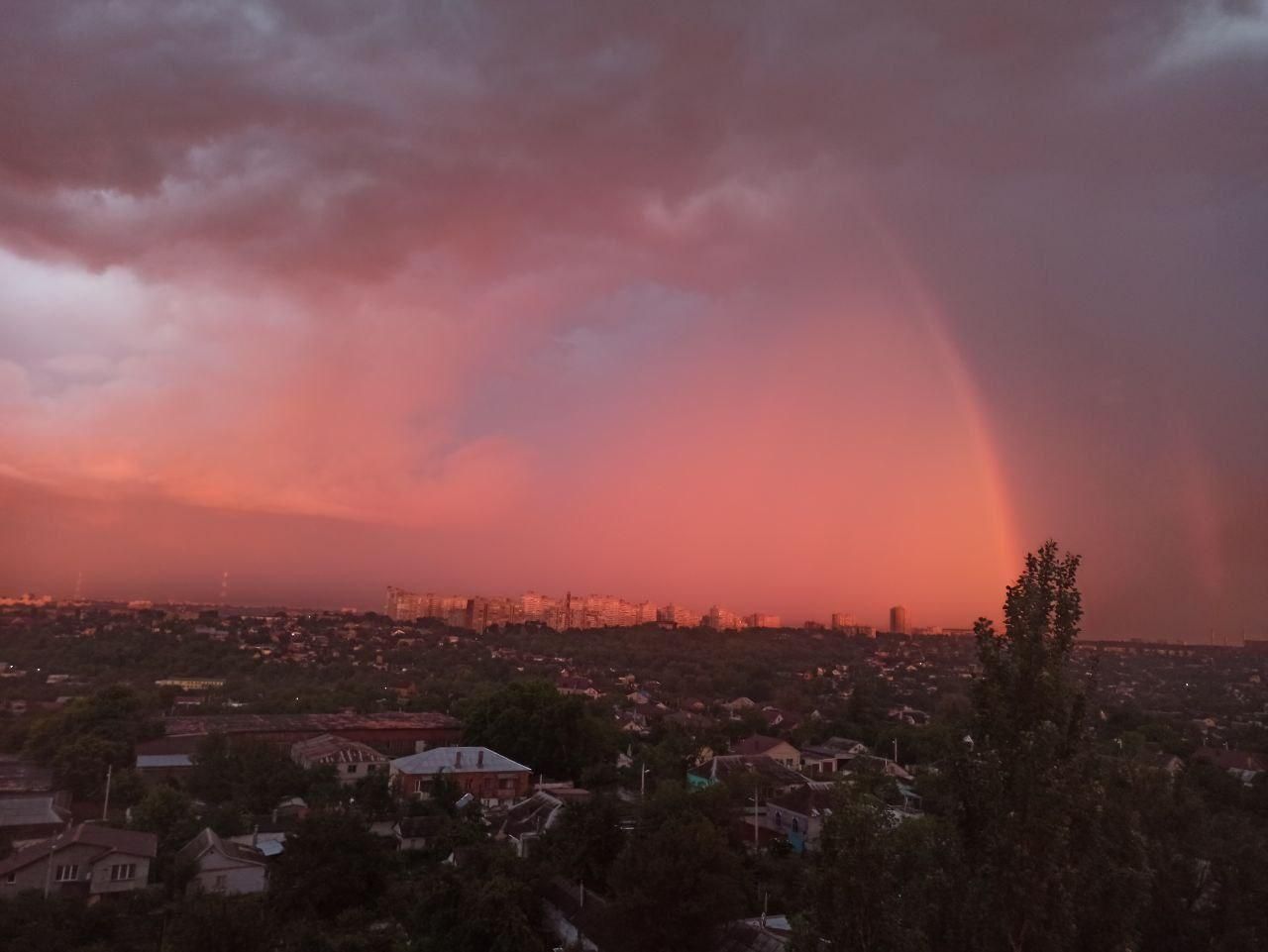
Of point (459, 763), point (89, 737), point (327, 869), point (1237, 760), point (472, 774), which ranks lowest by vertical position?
point (472, 774)

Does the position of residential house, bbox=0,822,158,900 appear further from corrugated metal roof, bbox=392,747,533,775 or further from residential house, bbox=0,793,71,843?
corrugated metal roof, bbox=392,747,533,775

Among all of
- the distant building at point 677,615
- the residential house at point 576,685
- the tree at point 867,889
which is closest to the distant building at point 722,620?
the distant building at point 677,615

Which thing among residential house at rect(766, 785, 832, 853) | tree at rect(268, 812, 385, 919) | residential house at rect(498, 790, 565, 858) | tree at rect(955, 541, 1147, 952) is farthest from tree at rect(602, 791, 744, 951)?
residential house at rect(766, 785, 832, 853)

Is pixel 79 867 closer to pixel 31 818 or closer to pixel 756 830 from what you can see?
pixel 31 818

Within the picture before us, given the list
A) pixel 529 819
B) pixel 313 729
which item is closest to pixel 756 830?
pixel 529 819

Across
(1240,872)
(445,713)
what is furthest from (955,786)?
(445,713)
